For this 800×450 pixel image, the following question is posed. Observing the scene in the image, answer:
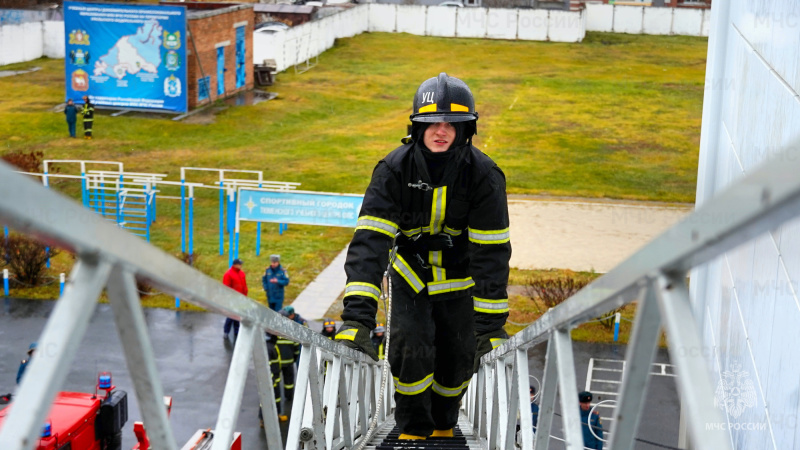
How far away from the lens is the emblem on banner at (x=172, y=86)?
3102cm

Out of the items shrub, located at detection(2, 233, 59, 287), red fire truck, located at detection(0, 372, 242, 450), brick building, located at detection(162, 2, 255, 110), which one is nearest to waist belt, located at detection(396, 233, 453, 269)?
red fire truck, located at detection(0, 372, 242, 450)

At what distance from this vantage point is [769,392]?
16.0 feet

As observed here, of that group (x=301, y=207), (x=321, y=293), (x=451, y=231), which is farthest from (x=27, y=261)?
(x=451, y=231)

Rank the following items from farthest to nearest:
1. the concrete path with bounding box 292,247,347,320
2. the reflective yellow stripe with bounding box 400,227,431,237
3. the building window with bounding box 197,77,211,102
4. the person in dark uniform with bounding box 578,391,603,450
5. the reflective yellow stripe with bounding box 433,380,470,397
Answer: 1. the building window with bounding box 197,77,211,102
2. the concrete path with bounding box 292,247,347,320
3. the person in dark uniform with bounding box 578,391,603,450
4. the reflective yellow stripe with bounding box 433,380,470,397
5. the reflective yellow stripe with bounding box 400,227,431,237

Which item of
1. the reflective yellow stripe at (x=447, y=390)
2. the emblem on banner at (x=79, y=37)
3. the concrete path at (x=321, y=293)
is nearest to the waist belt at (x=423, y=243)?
the reflective yellow stripe at (x=447, y=390)

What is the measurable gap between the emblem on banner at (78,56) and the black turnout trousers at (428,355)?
27.0 metres

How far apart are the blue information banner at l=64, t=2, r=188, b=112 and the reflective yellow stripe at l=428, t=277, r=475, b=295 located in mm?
25318

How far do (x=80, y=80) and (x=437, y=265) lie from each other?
27726 millimetres

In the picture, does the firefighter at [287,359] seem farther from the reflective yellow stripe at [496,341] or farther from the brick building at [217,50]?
the brick building at [217,50]

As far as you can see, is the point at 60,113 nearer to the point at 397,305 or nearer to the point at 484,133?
the point at 484,133

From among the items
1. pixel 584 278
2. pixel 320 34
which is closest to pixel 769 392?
pixel 584 278

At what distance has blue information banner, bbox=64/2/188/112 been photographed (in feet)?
97.6

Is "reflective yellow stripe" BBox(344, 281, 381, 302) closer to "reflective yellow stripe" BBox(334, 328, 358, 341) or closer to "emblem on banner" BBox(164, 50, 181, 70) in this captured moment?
"reflective yellow stripe" BBox(334, 328, 358, 341)

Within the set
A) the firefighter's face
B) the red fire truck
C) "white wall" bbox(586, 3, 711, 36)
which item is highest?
"white wall" bbox(586, 3, 711, 36)
